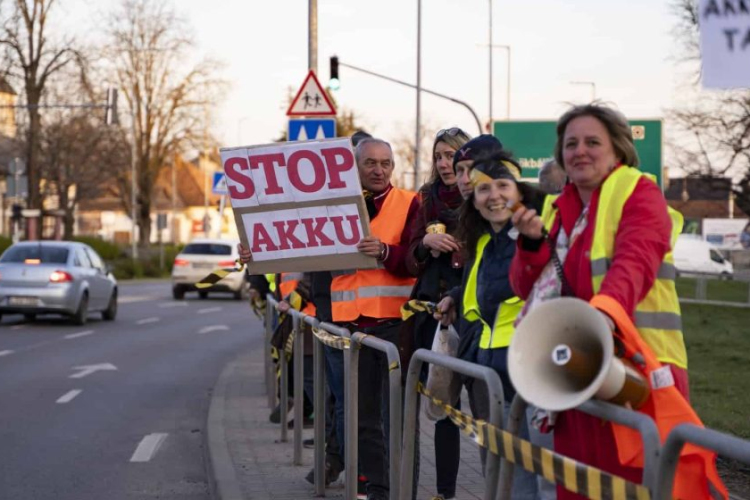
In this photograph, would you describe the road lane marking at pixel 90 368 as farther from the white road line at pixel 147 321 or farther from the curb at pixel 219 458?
the white road line at pixel 147 321

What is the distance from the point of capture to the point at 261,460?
28.8 feet

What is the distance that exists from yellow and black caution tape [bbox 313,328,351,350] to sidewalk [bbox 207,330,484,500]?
3.04 ft

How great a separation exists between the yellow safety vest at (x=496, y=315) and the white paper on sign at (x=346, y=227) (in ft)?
4.85

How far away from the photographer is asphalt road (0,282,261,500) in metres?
8.84

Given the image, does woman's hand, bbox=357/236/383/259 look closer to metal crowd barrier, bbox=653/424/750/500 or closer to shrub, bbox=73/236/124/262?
metal crowd barrier, bbox=653/424/750/500

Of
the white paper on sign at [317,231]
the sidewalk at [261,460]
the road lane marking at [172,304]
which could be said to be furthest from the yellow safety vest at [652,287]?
the road lane marking at [172,304]

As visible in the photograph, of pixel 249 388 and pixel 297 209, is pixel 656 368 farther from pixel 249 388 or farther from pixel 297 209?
pixel 249 388

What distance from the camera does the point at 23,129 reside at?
188 ft

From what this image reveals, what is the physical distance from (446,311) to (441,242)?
402 mm

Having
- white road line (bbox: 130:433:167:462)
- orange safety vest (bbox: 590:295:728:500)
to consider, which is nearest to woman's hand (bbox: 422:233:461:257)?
orange safety vest (bbox: 590:295:728:500)

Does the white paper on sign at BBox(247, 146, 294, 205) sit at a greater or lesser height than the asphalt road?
→ greater

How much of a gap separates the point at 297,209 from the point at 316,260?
31 cm

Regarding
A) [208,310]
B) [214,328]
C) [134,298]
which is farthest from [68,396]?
[134,298]

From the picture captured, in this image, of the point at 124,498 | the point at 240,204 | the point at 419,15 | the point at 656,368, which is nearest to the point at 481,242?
the point at 656,368
